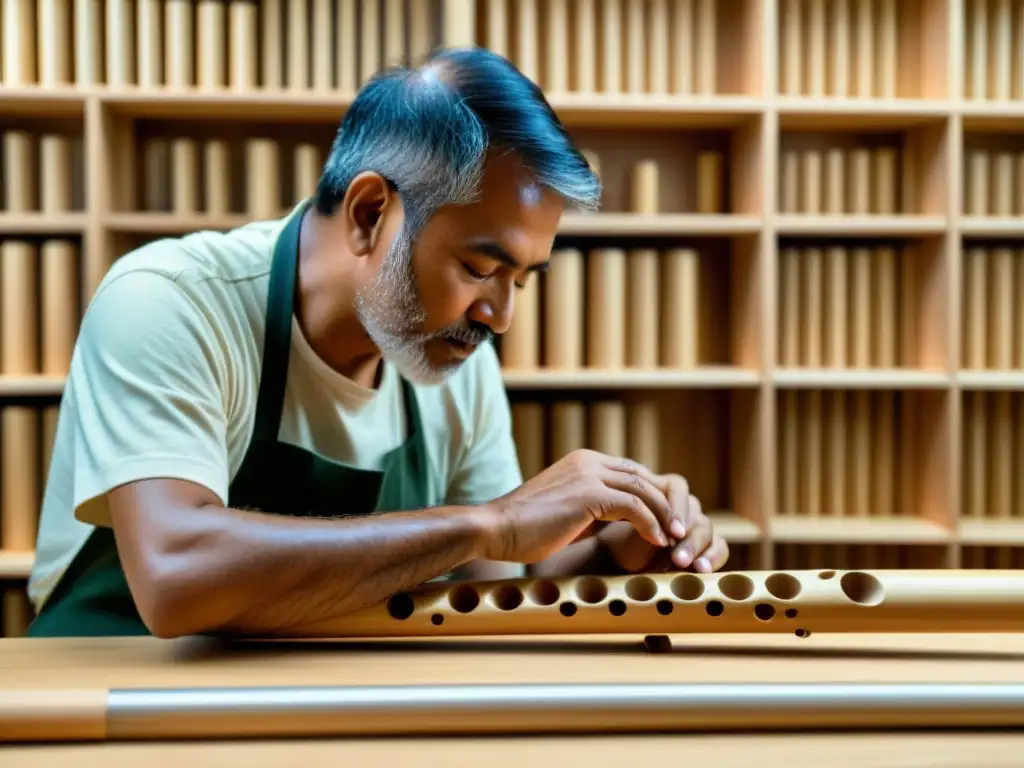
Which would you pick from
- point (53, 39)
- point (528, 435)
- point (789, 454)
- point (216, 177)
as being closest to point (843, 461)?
point (789, 454)

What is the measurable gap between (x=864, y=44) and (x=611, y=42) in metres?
0.71

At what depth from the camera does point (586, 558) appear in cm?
114

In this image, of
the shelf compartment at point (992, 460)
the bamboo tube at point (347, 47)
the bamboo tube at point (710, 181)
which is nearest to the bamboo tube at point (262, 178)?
the bamboo tube at point (347, 47)

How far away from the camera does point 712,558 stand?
1.05m

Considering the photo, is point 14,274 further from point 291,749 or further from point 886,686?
point 886,686

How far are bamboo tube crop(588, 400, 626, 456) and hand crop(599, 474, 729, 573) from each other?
51.5 inches

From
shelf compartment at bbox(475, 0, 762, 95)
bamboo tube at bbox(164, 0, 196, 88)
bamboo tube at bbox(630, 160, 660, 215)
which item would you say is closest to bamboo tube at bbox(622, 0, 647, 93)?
shelf compartment at bbox(475, 0, 762, 95)

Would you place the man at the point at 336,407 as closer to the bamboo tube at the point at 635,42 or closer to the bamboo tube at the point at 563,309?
the bamboo tube at the point at 563,309

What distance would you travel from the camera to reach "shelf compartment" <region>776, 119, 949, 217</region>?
2518mm

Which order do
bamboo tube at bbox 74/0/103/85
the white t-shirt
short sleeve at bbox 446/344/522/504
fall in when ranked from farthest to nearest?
bamboo tube at bbox 74/0/103/85 < short sleeve at bbox 446/344/522/504 < the white t-shirt

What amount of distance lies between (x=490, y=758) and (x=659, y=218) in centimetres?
194

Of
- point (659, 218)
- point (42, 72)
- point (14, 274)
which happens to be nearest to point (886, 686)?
point (659, 218)

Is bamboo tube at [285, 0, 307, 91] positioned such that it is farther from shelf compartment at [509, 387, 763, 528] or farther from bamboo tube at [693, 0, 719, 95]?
shelf compartment at [509, 387, 763, 528]

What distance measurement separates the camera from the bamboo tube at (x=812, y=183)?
2.53 m
